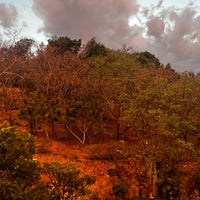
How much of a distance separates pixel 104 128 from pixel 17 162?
75.5 ft

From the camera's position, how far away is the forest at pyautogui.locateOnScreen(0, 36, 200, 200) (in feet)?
59.4

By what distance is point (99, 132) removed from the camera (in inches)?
1435

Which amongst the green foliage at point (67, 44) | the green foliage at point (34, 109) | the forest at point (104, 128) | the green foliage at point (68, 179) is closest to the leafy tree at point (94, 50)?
the green foliage at point (67, 44)

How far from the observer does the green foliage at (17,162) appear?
49.1ft

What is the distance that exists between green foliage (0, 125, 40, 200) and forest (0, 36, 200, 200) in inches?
1.6

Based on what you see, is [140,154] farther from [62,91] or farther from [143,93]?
[62,91]

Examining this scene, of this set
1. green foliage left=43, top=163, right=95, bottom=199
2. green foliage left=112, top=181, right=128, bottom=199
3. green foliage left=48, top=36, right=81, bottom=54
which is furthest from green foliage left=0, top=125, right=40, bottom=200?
green foliage left=48, top=36, right=81, bottom=54

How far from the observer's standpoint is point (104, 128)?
125 ft

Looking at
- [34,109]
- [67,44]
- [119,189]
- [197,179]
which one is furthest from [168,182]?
[67,44]

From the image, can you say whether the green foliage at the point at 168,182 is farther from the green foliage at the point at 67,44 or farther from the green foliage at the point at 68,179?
the green foliage at the point at 67,44

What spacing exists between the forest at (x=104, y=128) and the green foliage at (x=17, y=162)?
0.04 metres

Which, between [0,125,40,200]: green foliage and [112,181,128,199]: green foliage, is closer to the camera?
[0,125,40,200]: green foliage

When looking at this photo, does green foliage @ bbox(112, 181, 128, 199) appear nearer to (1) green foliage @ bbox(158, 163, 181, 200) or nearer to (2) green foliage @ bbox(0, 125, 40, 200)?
(1) green foliage @ bbox(158, 163, 181, 200)

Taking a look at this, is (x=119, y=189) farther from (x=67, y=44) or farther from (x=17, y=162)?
(x=67, y=44)
